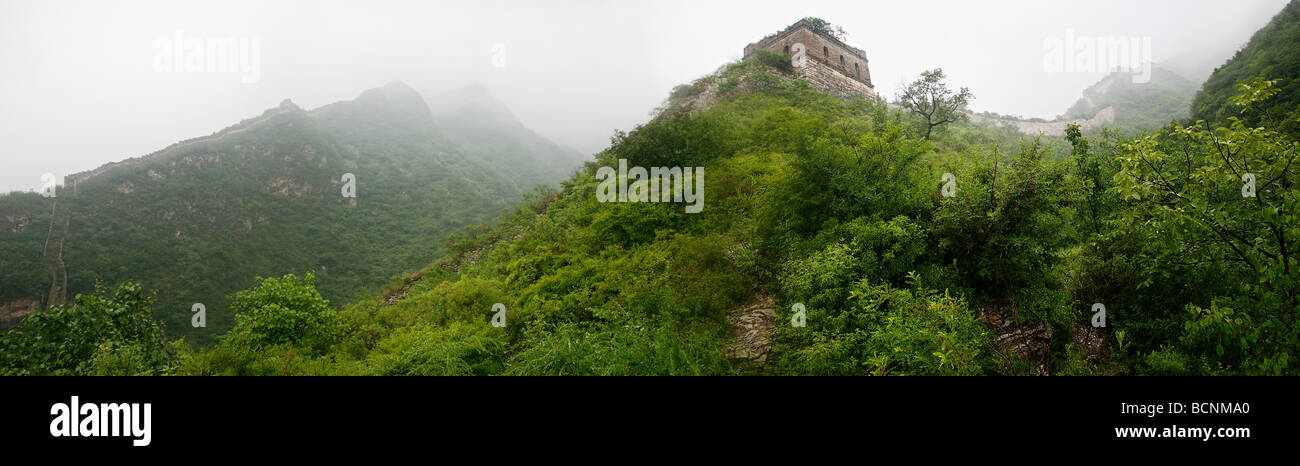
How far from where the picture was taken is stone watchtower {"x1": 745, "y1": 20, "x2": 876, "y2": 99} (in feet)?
116

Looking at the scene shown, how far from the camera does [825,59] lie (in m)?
37.0

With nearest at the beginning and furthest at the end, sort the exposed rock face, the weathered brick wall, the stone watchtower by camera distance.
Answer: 1. the exposed rock face
2. the weathered brick wall
3. the stone watchtower

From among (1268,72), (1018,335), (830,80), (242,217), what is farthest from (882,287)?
(242,217)

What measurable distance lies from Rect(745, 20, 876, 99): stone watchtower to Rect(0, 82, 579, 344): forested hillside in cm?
3466

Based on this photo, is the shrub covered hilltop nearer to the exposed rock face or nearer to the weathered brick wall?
the exposed rock face

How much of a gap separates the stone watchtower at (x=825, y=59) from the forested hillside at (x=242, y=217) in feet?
114

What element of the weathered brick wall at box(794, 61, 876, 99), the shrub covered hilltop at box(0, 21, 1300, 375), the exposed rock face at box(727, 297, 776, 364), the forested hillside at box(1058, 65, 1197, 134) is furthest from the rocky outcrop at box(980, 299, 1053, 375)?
the forested hillside at box(1058, 65, 1197, 134)

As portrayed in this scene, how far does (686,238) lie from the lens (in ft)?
39.9

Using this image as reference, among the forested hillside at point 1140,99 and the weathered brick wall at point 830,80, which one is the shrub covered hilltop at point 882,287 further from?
the forested hillside at point 1140,99

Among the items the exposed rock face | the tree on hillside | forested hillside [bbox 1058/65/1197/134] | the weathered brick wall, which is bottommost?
the exposed rock face

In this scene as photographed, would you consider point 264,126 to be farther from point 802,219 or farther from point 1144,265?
point 1144,265

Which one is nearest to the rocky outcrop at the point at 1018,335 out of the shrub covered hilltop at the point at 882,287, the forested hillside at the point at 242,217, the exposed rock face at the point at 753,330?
the shrub covered hilltop at the point at 882,287

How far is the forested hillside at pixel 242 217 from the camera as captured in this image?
122ft
